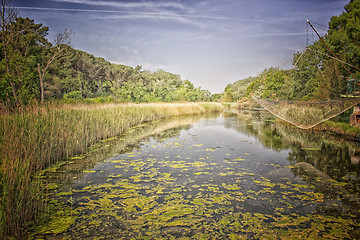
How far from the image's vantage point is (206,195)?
147 inches

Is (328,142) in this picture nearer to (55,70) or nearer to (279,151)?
(279,151)

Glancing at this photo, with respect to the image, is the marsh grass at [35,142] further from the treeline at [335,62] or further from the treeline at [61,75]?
the treeline at [335,62]

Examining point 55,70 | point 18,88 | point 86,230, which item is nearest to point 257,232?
point 86,230

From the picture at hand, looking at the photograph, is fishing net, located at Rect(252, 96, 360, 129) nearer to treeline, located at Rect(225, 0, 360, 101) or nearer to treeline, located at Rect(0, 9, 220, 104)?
treeline, located at Rect(225, 0, 360, 101)

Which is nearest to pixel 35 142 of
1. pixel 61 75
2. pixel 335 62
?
pixel 335 62

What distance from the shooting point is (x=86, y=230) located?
2666 millimetres

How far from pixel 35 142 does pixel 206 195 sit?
3.84m

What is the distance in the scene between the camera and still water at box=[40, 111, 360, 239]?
2719 millimetres

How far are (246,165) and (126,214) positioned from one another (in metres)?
3.69

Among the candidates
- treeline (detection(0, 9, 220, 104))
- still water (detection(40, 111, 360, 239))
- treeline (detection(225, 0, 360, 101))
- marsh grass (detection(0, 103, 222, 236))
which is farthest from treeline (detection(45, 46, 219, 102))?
treeline (detection(225, 0, 360, 101))

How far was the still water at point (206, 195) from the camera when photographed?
8.92 ft

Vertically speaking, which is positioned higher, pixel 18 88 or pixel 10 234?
pixel 18 88

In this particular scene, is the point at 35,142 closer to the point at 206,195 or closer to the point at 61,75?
the point at 206,195

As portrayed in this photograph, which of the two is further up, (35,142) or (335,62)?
(335,62)
